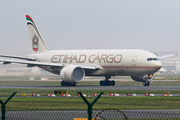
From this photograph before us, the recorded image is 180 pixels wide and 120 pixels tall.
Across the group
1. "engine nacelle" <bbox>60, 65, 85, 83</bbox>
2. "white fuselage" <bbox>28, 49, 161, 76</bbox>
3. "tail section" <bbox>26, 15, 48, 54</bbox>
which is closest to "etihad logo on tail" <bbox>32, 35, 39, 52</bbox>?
"tail section" <bbox>26, 15, 48, 54</bbox>

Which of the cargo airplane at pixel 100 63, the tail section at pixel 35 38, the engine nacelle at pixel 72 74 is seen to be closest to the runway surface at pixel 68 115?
the engine nacelle at pixel 72 74

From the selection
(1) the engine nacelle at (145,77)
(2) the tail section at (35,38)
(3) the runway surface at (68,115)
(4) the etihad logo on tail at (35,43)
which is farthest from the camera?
(4) the etihad logo on tail at (35,43)

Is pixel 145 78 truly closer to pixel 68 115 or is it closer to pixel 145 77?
pixel 145 77

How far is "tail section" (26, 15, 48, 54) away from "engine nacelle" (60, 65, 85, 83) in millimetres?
13540

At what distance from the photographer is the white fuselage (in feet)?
159

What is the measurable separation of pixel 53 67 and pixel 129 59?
38.1 ft

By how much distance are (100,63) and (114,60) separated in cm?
257

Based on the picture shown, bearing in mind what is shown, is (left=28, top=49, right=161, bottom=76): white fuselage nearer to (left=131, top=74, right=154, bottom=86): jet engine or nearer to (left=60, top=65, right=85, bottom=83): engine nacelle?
(left=131, top=74, right=154, bottom=86): jet engine

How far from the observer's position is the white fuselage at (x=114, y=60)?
159 feet

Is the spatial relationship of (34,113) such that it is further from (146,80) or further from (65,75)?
(146,80)

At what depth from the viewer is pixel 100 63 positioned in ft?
171

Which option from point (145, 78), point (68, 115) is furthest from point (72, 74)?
point (68, 115)

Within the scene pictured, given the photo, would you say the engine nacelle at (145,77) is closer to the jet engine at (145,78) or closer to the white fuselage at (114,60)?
the jet engine at (145,78)

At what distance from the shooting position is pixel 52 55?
5856 centimetres
